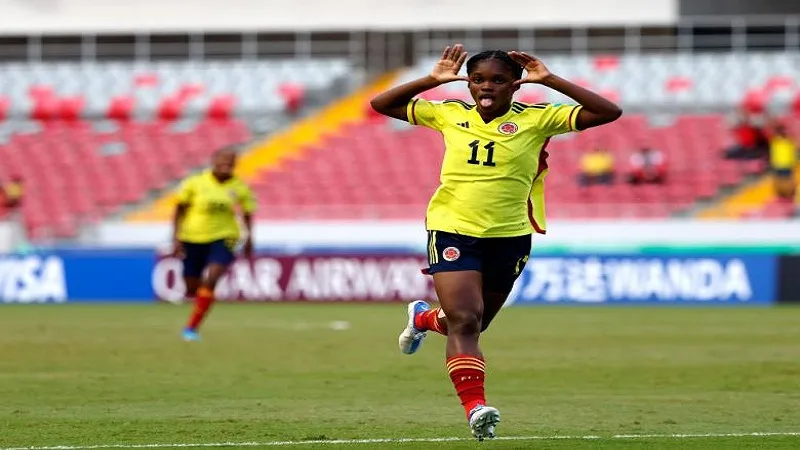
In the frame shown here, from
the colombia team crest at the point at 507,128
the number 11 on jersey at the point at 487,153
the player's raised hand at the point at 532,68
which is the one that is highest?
the player's raised hand at the point at 532,68

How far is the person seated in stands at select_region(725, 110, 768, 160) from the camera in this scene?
115ft

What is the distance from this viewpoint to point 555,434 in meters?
9.52

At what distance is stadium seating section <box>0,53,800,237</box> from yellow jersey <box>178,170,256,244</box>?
13084 mm

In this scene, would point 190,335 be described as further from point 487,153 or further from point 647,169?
point 647,169

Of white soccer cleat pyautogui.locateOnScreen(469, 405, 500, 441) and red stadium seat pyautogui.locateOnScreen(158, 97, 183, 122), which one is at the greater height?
red stadium seat pyautogui.locateOnScreen(158, 97, 183, 122)

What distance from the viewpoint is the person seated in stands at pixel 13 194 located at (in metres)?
33.2

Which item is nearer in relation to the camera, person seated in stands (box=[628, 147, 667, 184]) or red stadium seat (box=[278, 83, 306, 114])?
person seated in stands (box=[628, 147, 667, 184])

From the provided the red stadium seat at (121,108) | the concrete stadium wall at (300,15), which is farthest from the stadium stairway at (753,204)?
the red stadium seat at (121,108)

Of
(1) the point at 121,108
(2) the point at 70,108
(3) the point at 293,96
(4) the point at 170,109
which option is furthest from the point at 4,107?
(3) the point at 293,96

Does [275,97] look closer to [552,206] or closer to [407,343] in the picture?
[552,206]

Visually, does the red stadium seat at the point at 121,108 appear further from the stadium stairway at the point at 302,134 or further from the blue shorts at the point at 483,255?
the blue shorts at the point at 483,255

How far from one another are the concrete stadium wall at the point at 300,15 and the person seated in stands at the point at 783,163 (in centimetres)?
763

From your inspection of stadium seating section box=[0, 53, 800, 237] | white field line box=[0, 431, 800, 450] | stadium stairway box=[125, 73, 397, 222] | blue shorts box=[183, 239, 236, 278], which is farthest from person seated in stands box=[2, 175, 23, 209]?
white field line box=[0, 431, 800, 450]

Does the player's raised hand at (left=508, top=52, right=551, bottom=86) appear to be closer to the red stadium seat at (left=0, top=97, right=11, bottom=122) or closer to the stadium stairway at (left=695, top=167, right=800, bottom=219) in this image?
the stadium stairway at (left=695, top=167, right=800, bottom=219)
